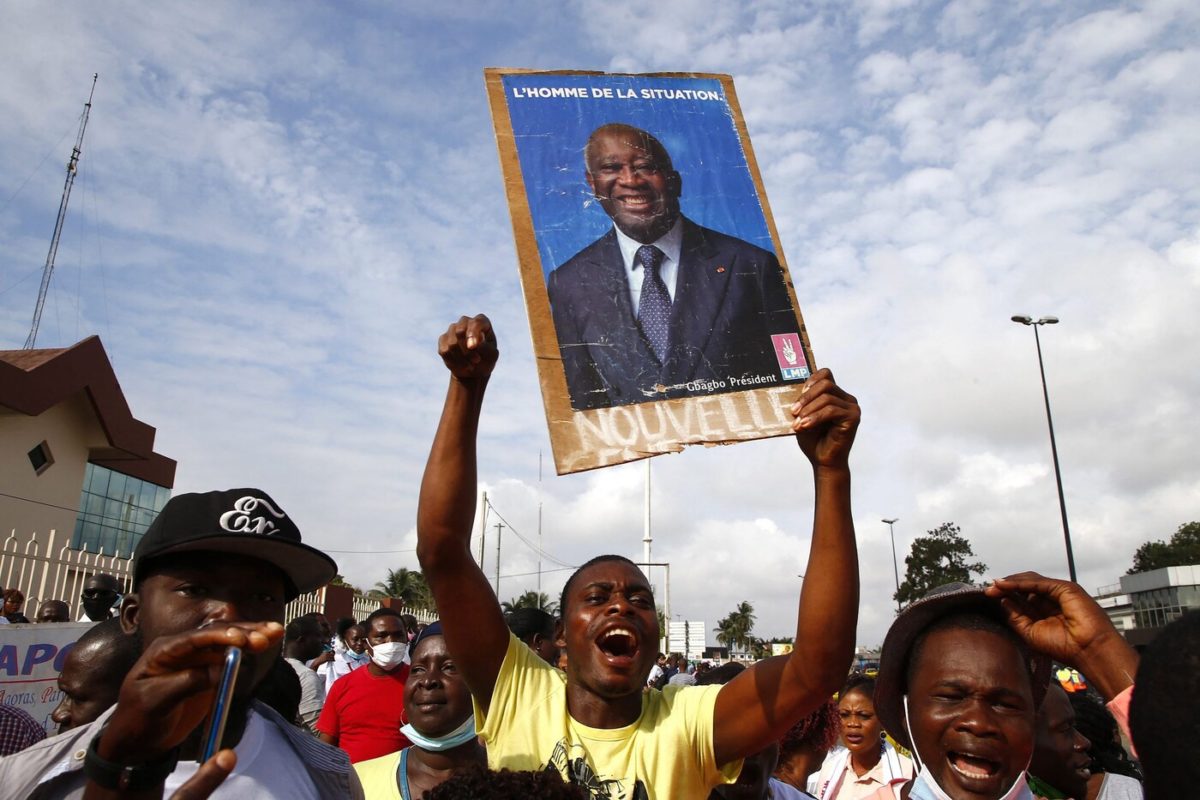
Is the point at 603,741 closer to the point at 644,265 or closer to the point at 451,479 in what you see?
the point at 451,479

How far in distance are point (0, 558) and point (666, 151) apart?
30.8 ft

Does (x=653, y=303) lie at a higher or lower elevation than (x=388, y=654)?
higher

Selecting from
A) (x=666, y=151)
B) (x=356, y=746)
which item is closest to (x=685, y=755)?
(x=666, y=151)

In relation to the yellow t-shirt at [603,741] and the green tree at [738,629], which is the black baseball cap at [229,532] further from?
the green tree at [738,629]

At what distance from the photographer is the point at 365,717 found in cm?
541

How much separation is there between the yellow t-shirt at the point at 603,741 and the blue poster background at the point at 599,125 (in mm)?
1532

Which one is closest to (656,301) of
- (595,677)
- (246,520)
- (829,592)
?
(829,592)

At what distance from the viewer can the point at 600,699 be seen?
8.48 ft

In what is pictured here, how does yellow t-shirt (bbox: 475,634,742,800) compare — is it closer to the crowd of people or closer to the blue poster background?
the crowd of people

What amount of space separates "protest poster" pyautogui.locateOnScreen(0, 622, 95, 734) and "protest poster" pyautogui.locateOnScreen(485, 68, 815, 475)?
5137mm

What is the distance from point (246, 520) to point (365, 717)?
12.7 ft

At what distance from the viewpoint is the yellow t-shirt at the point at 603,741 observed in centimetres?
238

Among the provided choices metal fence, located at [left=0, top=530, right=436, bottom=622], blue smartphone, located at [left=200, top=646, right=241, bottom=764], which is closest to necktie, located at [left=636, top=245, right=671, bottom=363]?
blue smartphone, located at [left=200, top=646, right=241, bottom=764]

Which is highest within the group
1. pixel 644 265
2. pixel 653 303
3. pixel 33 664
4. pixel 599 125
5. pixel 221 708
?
pixel 599 125
